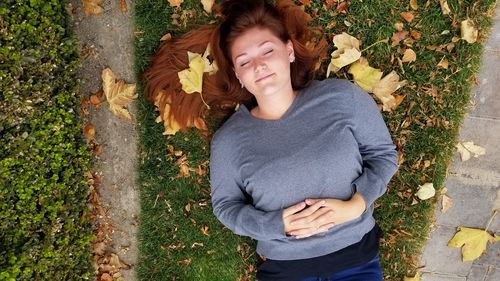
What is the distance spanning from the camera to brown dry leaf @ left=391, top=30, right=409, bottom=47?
4.00 meters

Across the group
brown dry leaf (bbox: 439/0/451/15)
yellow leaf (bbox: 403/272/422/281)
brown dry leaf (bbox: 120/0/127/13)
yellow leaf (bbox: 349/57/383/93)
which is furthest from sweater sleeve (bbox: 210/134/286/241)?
brown dry leaf (bbox: 439/0/451/15)

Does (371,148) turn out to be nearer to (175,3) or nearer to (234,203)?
(234,203)

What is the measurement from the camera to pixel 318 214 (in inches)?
127

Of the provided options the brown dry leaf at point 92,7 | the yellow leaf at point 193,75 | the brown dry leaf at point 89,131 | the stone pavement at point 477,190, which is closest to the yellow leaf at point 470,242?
the stone pavement at point 477,190

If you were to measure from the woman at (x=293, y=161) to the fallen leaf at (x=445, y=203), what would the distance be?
0.82 m

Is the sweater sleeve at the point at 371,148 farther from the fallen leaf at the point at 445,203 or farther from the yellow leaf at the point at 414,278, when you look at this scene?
the yellow leaf at the point at 414,278

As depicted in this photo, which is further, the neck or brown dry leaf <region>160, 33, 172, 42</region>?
brown dry leaf <region>160, 33, 172, 42</region>

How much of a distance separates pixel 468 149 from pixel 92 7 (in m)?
3.12

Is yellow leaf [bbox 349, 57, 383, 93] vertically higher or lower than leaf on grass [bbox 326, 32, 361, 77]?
lower

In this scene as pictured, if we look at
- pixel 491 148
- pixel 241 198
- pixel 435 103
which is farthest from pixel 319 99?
pixel 491 148

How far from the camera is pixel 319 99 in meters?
3.43

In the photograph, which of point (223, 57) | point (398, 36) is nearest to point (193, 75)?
point (223, 57)

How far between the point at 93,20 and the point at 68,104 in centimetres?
90

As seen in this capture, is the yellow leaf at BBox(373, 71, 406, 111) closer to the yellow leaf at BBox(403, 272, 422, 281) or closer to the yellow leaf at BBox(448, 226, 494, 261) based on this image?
the yellow leaf at BBox(448, 226, 494, 261)
